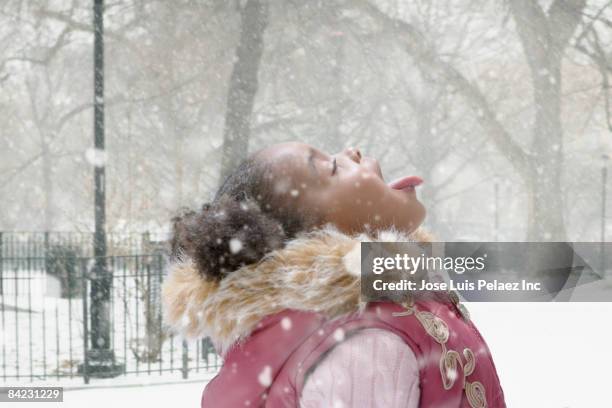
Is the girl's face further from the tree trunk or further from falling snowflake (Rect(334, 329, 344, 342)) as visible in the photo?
the tree trunk

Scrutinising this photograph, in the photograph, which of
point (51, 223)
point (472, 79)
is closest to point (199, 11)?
point (472, 79)

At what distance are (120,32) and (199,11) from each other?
1222 mm

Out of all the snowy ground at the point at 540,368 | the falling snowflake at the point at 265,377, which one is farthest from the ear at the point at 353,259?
the snowy ground at the point at 540,368

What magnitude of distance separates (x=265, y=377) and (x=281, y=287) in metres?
0.16

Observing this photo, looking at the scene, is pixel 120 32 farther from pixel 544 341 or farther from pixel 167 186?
pixel 544 341

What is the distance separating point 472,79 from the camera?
12344mm

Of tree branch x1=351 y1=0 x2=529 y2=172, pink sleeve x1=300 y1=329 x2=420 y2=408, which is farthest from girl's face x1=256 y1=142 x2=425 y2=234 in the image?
tree branch x1=351 y1=0 x2=529 y2=172

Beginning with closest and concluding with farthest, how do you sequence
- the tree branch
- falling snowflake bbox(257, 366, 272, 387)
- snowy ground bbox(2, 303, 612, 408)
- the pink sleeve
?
the pink sleeve, falling snowflake bbox(257, 366, 272, 387), snowy ground bbox(2, 303, 612, 408), the tree branch

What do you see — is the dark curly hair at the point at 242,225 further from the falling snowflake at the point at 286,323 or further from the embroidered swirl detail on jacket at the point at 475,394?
the embroidered swirl detail on jacket at the point at 475,394

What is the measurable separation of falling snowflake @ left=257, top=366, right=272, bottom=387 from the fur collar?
0.30 ft

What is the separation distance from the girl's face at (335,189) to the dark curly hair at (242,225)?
2 cm

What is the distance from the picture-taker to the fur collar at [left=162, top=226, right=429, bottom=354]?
1141mm

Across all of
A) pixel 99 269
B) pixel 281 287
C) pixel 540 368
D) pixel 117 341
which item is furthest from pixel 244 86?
pixel 281 287

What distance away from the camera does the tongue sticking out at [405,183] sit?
4.20ft
